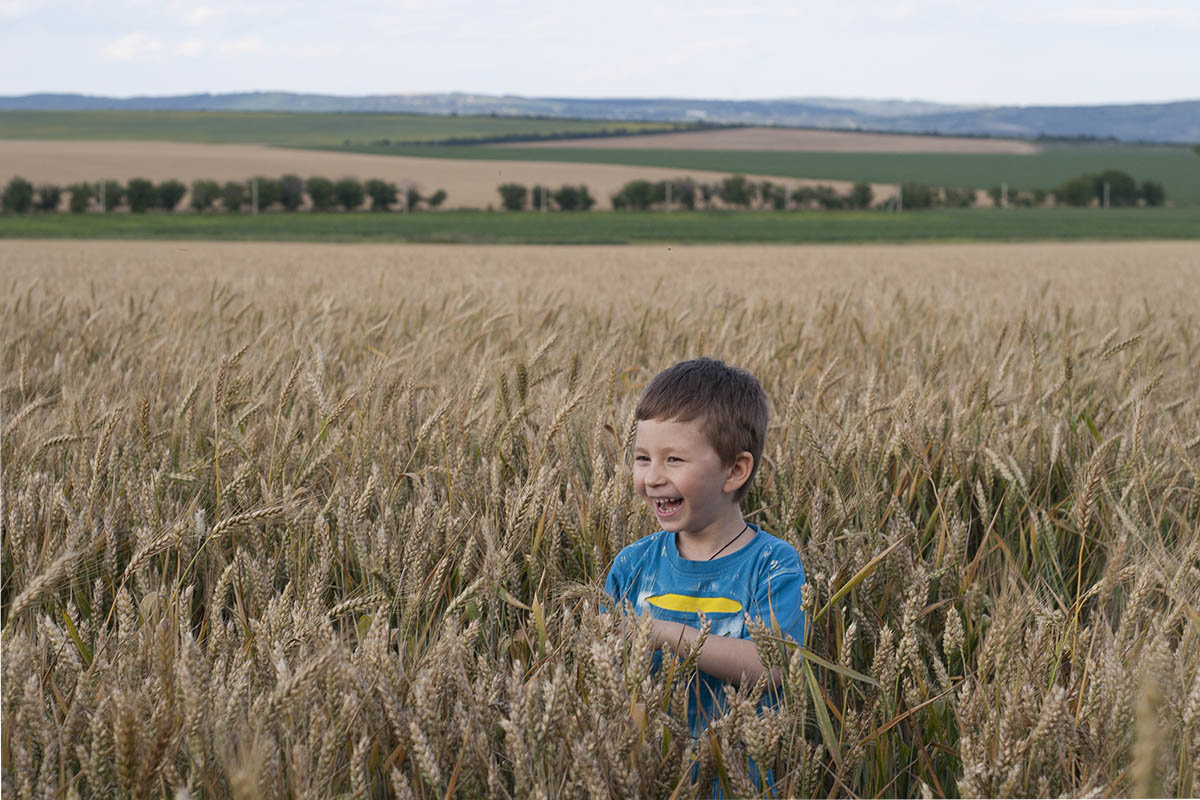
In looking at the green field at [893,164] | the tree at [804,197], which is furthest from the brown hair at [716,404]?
the green field at [893,164]

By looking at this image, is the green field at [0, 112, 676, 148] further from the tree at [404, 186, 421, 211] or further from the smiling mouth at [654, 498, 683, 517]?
the smiling mouth at [654, 498, 683, 517]

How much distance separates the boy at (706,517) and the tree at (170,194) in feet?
139

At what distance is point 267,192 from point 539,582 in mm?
41974

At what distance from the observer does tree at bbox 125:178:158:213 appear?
3925 centimetres

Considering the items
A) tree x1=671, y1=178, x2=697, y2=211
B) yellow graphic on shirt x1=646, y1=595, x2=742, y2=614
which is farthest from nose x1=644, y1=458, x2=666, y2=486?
tree x1=671, y1=178, x2=697, y2=211

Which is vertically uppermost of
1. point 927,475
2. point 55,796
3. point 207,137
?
point 207,137

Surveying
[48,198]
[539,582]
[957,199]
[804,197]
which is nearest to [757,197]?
[804,197]

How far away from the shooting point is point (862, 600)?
5.74ft

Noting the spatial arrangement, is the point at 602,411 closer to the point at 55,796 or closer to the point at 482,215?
the point at 55,796

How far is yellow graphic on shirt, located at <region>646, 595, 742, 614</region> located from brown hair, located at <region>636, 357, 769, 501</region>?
0.20 metres

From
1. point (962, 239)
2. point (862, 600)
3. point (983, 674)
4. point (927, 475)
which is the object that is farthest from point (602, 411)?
point (962, 239)

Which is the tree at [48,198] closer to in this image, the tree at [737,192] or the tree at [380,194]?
the tree at [380,194]

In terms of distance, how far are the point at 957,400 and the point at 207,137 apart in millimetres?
98627

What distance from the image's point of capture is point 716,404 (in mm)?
1778
